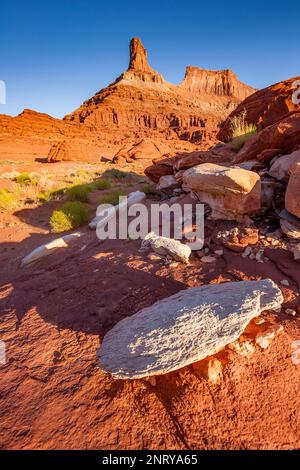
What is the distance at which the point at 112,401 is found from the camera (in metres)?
1.56

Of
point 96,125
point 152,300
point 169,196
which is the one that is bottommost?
point 152,300

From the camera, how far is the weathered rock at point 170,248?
3.06 m

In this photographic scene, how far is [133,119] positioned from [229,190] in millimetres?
57067

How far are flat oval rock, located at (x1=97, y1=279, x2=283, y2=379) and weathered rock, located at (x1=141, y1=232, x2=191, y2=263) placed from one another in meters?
0.91

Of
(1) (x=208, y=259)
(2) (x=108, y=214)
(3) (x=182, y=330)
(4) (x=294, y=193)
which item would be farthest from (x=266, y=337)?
(2) (x=108, y=214)

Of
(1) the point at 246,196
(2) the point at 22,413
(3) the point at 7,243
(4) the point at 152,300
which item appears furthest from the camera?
(3) the point at 7,243

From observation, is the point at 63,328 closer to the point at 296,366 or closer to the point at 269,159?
the point at 296,366

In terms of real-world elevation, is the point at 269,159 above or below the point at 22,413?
above

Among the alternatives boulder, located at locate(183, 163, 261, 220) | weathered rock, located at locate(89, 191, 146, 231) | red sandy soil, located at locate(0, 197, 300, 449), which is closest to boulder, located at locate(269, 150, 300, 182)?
boulder, located at locate(183, 163, 261, 220)

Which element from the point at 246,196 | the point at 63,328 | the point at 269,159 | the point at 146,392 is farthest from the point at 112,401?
the point at 269,159

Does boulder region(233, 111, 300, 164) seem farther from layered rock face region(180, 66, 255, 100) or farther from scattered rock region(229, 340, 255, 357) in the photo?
layered rock face region(180, 66, 255, 100)

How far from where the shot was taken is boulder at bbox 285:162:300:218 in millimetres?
2832

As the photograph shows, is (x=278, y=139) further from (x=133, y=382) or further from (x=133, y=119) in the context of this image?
(x=133, y=119)

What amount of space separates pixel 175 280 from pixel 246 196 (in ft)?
5.31
